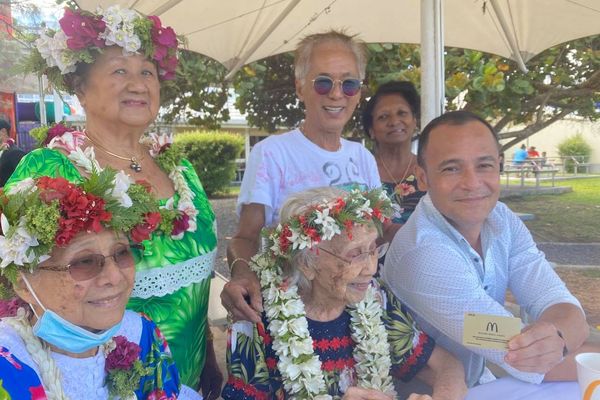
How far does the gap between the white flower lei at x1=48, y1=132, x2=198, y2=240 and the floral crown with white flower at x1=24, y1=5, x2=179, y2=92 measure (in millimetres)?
324

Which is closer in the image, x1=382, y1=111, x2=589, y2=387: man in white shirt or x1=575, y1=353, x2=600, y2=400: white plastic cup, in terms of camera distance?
x1=575, y1=353, x2=600, y2=400: white plastic cup

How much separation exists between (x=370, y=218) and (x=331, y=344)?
54 centimetres

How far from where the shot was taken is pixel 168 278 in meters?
2.15

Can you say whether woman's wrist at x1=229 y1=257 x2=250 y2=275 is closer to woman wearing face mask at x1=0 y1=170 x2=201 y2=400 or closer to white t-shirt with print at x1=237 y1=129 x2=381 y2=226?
white t-shirt with print at x1=237 y1=129 x2=381 y2=226

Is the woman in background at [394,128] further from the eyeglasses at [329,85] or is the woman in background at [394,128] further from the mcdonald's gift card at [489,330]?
the mcdonald's gift card at [489,330]

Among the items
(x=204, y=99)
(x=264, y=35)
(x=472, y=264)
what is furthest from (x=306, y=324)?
(x=204, y=99)

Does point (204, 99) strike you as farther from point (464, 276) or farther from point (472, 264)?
point (464, 276)

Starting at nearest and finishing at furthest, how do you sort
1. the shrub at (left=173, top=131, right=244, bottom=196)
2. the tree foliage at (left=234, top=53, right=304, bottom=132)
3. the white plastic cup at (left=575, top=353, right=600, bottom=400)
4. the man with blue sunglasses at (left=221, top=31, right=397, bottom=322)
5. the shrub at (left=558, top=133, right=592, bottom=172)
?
the white plastic cup at (left=575, top=353, right=600, bottom=400) → the man with blue sunglasses at (left=221, top=31, right=397, bottom=322) → the tree foliage at (left=234, top=53, right=304, bottom=132) → the shrub at (left=173, top=131, right=244, bottom=196) → the shrub at (left=558, top=133, right=592, bottom=172)

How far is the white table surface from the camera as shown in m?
1.95

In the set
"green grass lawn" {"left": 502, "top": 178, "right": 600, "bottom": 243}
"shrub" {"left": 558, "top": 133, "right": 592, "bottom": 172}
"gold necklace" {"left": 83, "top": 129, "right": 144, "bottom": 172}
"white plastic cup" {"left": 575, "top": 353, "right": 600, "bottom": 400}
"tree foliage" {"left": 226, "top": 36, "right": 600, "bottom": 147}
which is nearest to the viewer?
"white plastic cup" {"left": 575, "top": 353, "right": 600, "bottom": 400}

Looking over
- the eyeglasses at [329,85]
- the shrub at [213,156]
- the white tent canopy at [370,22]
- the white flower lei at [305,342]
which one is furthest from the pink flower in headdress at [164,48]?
the shrub at [213,156]

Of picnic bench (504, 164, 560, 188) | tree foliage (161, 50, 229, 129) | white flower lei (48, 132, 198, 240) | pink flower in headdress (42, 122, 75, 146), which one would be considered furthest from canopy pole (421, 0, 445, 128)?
picnic bench (504, 164, 560, 188)

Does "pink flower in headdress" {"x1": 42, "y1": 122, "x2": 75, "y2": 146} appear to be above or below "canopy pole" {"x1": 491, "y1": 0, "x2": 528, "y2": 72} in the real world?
below

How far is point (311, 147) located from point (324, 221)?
0.80m
